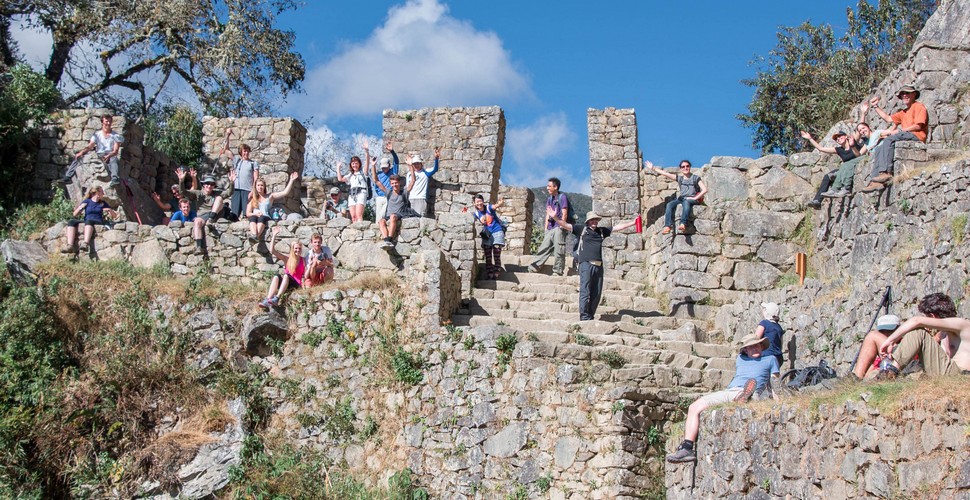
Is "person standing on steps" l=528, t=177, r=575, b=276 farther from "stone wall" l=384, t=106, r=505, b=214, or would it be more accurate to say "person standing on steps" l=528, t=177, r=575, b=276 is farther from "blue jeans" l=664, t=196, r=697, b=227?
"stone wall" l=384, t=106, r=505, b=214

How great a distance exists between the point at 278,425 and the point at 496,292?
3506 mm

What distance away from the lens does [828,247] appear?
586 inches

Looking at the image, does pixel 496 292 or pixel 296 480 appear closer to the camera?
pixel 296 480

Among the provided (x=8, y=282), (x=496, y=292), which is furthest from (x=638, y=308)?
(x=8, y=282)

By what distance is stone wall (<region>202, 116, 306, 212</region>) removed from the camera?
2023cm

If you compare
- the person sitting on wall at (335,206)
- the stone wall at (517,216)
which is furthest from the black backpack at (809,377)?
the stone wall at (517,216)

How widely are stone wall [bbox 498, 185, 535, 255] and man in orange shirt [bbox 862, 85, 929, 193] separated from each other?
7.31 metres

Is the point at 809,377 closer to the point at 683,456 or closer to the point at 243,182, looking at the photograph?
the point at 683,456

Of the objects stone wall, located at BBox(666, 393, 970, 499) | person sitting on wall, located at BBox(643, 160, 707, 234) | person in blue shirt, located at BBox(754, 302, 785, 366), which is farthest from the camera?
person sitting on wall, located at BBox(643, 160, 707, 234)

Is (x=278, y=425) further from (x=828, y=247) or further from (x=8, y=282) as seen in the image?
(x=828, y=247)

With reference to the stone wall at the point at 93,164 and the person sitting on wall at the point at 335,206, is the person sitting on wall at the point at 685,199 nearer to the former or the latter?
the person sitting on wall at the point at 335,206

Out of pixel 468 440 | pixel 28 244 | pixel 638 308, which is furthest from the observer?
pixel 28 244

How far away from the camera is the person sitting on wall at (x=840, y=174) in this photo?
14332mm

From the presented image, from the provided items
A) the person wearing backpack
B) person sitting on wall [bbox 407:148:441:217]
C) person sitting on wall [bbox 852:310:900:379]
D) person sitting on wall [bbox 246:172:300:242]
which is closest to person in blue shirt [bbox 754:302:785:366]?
person sitting on wall [bbox 852:310:900:379]
